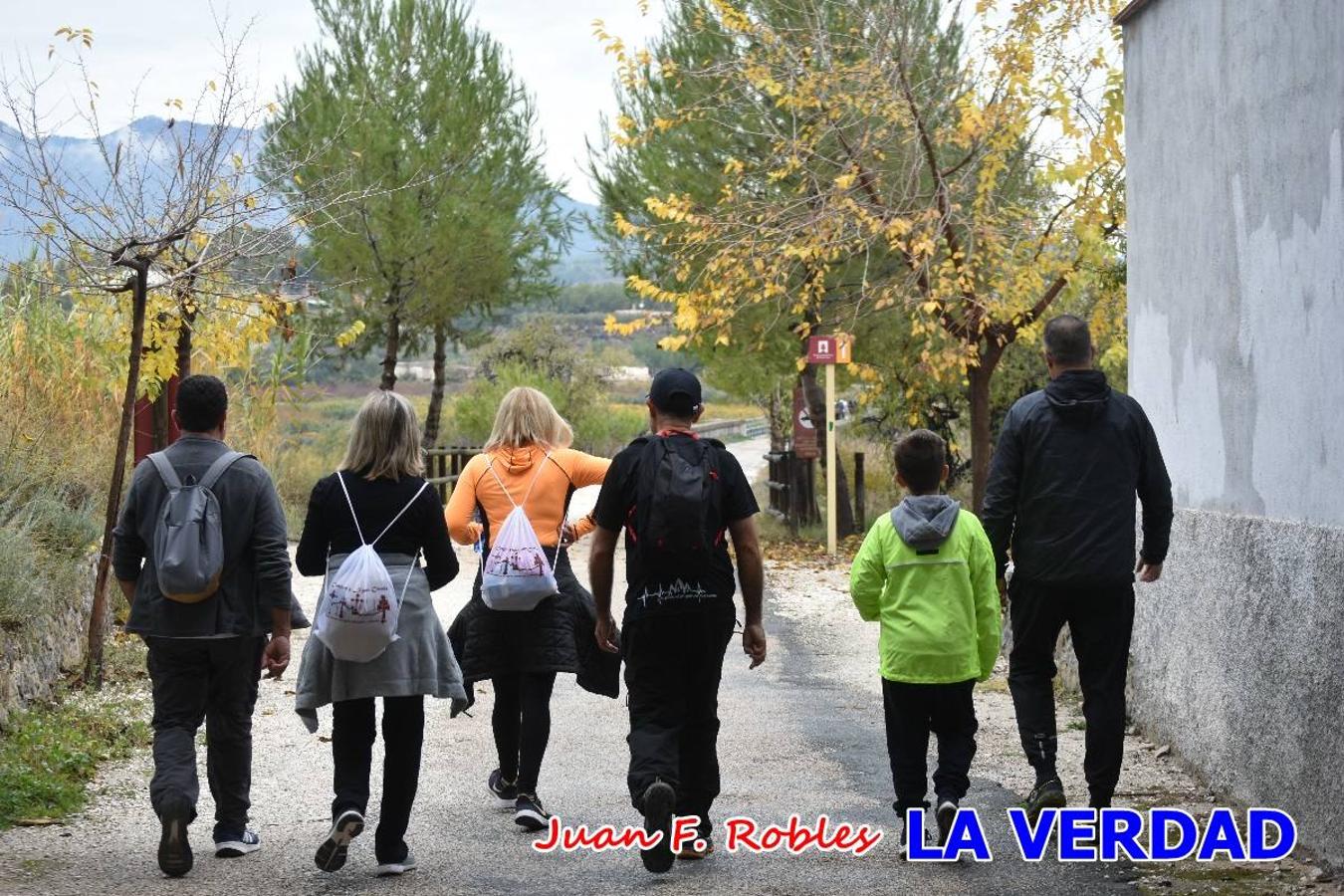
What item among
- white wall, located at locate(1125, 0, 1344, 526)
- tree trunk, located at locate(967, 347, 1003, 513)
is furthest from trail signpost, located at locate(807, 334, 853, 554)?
white wall, located at locate(1125, 0, 1344, 526)

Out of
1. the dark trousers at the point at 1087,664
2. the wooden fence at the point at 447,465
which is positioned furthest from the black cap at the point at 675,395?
the wooden fence at the point at 447,465

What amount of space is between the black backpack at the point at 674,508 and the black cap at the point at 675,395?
0.12 metres

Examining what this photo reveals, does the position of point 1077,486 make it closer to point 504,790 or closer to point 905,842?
point 905,842

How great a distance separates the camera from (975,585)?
5.98 meters

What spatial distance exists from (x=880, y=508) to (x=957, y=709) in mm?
21146

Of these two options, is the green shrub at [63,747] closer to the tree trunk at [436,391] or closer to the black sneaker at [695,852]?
the black sneaker at [695,852]

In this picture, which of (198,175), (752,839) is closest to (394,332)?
(198,175)

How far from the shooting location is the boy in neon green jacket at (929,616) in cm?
588

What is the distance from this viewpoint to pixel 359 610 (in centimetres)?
570

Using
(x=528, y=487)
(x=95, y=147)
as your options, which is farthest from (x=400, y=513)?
(x=95, y=147)

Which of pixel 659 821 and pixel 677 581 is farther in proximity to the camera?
pixel 677 581

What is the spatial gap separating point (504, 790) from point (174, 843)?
1.74 meters

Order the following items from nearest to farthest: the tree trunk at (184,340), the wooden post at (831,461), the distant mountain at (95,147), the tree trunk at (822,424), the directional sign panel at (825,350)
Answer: the distant mountain at (95,147) → the tree trunk at (184,340) → the directional sign panel at (825,350) → the wooden post at (831,461) → the tree trunk at (822,424)

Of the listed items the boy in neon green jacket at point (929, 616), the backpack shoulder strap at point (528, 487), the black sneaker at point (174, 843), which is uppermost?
the backpack shoulder strap at point (528, 487)
